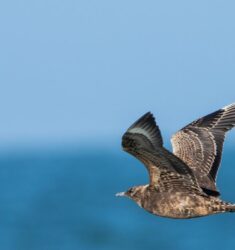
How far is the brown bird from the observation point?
17234 mm

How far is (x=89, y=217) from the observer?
5341 cm

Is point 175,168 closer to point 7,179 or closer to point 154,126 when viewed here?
point 154,126

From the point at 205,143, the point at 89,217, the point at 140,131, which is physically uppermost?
the point at 89,217

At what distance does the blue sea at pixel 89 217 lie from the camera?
4534cm

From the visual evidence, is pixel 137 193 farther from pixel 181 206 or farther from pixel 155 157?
pixel 155 157

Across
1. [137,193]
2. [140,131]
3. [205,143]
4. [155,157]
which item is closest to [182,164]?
[155,157]

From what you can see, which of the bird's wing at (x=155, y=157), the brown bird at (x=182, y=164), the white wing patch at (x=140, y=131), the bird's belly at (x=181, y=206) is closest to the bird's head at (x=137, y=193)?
the brown bird at (x=182, y=164)

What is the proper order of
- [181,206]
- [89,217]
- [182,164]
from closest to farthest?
[182,164] < [181,206] < [89,217]

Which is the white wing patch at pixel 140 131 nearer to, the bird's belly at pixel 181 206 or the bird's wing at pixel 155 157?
the bird's wing at pixel 155 157

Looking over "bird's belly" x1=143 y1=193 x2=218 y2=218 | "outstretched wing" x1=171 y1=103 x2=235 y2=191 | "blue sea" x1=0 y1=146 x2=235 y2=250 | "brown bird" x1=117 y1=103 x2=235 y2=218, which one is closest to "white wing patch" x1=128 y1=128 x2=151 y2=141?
"brown bird" x1=117 y1=103 x2=235 y2=218

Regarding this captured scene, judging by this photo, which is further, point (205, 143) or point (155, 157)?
point (205, 143)

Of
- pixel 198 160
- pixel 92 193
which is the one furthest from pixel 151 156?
pixel 92 193

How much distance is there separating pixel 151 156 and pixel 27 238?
2938 centimetres

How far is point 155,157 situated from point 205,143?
2.45m
